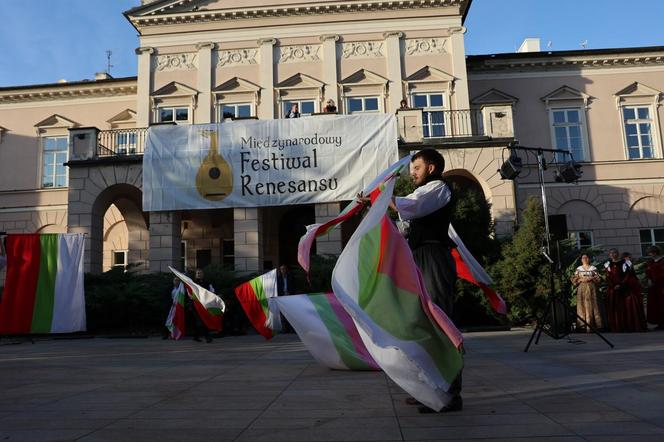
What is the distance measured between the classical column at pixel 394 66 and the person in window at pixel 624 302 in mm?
14942

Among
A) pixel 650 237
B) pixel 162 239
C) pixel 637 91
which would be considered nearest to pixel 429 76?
pixel 637 91

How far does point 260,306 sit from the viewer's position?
13039mm

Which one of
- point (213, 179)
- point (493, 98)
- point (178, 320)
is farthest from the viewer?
point (493, 98)

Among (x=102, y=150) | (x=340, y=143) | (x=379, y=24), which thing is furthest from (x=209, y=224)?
(x=379, y=24)

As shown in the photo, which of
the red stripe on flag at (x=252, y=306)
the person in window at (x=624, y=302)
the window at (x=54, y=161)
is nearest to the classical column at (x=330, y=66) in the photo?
the window at (x=54, y=161)

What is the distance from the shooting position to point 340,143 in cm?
1936

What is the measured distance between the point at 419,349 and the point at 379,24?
25048 mm

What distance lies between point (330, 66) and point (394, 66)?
3.14m

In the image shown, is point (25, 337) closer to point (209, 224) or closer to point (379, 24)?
point (209, 224)

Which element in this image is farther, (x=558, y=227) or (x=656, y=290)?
(x=656, y=290)

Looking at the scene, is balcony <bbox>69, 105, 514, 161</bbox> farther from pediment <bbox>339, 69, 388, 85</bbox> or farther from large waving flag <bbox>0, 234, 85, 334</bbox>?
large waving flag <bbox>0, 234, 85, 334</bbox>

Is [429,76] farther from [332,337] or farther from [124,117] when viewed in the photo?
[332,337]

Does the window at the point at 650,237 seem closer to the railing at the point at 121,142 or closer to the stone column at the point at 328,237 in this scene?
the stone column at the point at 328,237

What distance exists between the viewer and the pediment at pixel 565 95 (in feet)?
90.2
